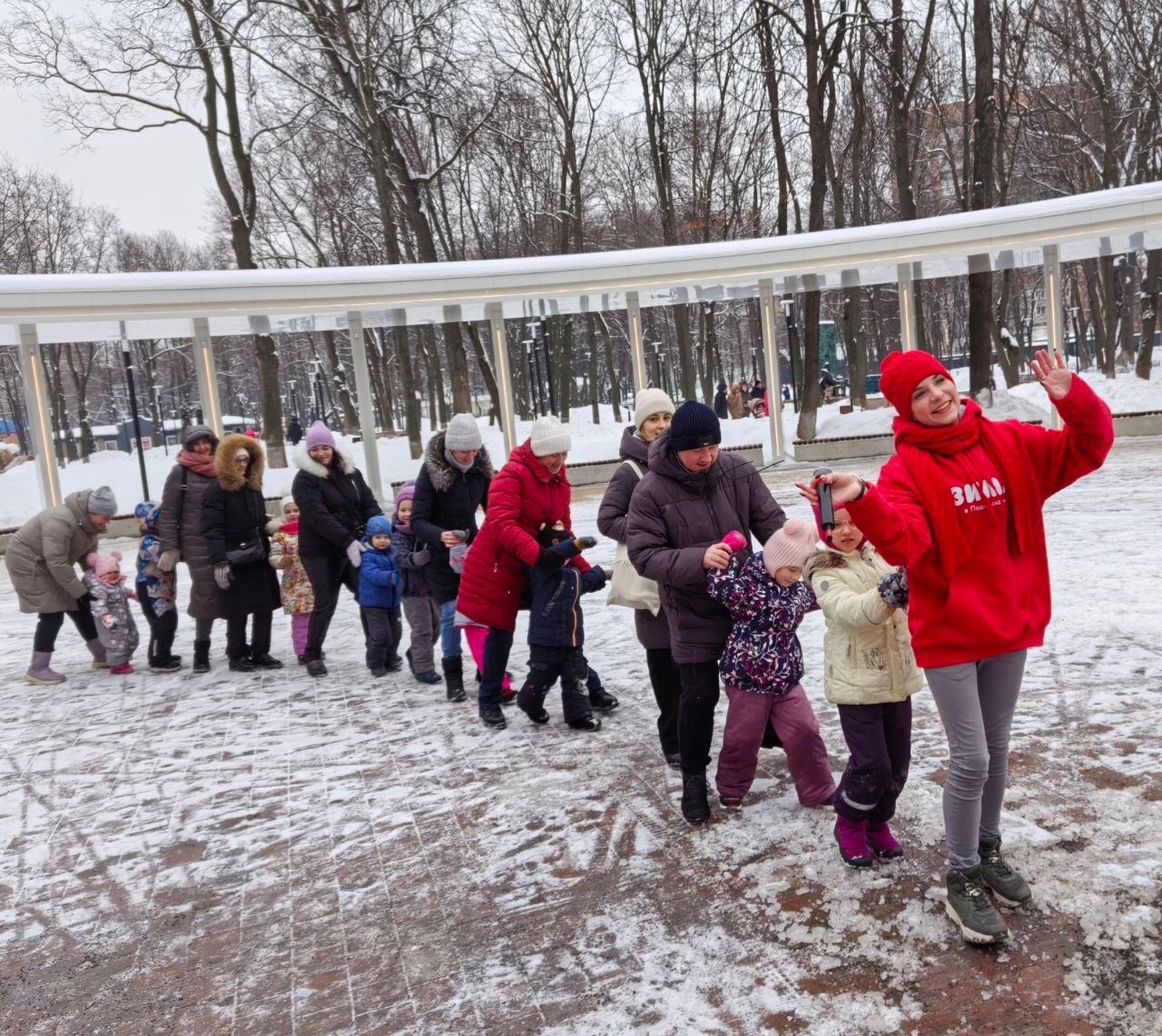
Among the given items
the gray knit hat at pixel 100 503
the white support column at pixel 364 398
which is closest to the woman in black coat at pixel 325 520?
the gray knit hat at pixel 100 503

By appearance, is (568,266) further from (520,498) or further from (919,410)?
(919,410)

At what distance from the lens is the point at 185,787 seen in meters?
5.29

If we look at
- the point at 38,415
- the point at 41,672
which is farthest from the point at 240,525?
the point at 38,415

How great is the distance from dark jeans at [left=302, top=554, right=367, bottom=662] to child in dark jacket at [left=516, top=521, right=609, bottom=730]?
2.06m

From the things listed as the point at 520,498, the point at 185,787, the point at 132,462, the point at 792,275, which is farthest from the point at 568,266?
the point at 132,462

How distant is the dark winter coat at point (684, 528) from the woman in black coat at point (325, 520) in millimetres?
3373

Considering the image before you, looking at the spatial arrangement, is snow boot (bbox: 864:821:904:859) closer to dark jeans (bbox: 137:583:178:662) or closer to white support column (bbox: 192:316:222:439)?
dark jeans (bbox: 137:583:178:662)

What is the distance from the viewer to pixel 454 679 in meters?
6.57

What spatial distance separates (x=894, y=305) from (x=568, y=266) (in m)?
33.9

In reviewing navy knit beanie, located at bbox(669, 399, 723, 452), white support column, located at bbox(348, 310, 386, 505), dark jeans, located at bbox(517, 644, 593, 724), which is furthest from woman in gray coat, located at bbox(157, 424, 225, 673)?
white support column, located at bbox(348, 310, 386, 505)

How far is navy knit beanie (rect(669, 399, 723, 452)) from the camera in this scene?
4145mm

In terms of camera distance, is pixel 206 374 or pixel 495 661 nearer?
Result: pixel 495 661

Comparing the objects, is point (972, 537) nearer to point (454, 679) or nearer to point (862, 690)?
point (862, 690)

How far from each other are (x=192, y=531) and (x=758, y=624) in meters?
4.88
